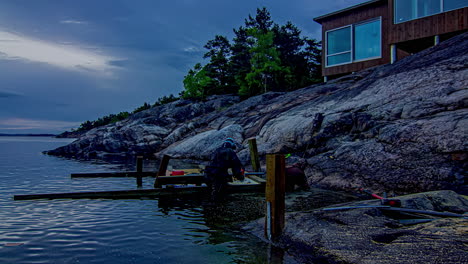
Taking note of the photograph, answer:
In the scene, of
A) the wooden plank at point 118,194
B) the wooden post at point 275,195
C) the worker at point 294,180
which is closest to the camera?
the wooden post at point 275,195

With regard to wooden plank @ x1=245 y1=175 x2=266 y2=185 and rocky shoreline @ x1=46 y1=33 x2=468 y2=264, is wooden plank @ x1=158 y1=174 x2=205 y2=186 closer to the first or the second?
wooden plank @ x1=245 y1=175 x2=266 y2=185

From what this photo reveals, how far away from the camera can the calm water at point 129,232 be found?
6418 mm

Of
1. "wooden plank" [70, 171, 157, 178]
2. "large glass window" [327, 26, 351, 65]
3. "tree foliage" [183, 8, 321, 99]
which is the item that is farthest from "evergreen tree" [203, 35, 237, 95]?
"wooden plank" [70, 171, 157, 178]

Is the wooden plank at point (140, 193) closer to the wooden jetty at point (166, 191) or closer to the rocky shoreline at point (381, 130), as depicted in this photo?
the wooden jetty at point (166, 191)

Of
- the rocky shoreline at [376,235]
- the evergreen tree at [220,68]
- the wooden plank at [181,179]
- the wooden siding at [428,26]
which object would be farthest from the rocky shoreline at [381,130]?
the evergreen tree at [220,68]

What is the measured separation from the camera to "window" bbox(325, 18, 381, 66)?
82.4 ft

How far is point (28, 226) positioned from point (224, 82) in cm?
4308

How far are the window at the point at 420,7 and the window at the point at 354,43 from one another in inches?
91.5

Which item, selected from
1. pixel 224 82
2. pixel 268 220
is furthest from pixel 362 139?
pixel 224 82

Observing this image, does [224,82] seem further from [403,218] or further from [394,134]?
[403,218]

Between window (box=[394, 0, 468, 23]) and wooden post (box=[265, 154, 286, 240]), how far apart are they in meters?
20.0

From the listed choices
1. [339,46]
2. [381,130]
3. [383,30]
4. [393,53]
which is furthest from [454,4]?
[381,130]

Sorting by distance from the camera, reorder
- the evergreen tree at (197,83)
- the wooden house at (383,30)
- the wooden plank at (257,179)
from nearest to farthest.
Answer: the wooden plank at (257,179)
the wooden house at (383,30)
the evergreen tree at (197,83)

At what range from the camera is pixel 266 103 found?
27031 millimetres
